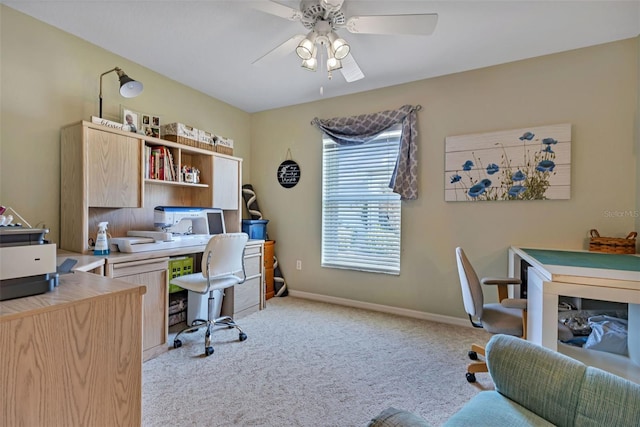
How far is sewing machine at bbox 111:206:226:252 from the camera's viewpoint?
2.19 metres

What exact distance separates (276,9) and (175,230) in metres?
2.07

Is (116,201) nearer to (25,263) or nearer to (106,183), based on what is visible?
(106,183)

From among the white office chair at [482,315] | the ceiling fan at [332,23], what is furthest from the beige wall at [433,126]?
the ceiling fan at [332,23]

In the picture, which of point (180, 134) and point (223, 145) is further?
point (223, 145)

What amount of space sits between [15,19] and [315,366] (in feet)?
10.4

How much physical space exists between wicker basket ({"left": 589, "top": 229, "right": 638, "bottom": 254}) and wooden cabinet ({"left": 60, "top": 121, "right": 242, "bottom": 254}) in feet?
11.3

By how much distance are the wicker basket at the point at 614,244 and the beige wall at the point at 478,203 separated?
0.14 m

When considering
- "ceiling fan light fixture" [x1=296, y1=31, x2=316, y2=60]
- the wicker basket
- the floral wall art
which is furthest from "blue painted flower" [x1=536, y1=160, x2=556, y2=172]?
"ceiling fan light fixture" [x1=296, y1=31, x2=316, y2=60]

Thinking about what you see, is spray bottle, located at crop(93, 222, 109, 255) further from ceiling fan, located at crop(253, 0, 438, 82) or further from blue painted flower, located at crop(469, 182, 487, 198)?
blue painted flower, located at crop(469, 182, 487, 198)

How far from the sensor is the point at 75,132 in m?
2.06

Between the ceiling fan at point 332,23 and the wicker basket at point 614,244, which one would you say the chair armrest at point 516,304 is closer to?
the wicker basket at point 614,244

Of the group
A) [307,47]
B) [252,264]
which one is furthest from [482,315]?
[252,264]

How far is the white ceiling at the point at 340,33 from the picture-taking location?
6.21 feet

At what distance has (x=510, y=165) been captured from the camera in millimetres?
2549
